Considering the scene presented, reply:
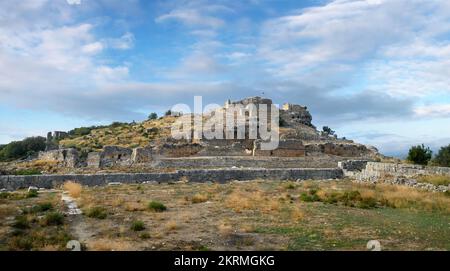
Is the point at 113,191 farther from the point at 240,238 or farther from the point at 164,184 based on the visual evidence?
the point at 240,238

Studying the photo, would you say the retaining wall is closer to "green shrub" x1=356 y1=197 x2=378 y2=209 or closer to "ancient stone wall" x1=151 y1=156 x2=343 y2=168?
"ancient stone wall" x1=151 y1=156 x2=343 y2=168

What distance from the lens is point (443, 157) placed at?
46.7 metres

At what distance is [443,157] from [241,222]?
39908mm

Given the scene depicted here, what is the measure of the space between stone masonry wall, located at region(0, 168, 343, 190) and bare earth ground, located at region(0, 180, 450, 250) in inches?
203

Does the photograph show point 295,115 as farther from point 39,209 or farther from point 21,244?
point 21,244

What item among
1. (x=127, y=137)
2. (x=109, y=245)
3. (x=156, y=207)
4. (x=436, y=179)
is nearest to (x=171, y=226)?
(x=109, y=245)

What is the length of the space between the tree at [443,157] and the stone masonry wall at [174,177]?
17.4m

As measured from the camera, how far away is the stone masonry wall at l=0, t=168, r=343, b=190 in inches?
1046

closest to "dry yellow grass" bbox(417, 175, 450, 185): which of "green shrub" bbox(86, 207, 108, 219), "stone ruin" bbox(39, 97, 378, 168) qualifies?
"stone ruin" bbox(39, 97, 378, 168)

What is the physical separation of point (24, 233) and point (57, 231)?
887mm

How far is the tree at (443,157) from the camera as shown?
44338mm

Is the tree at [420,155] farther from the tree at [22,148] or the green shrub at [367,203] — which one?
the tree at [22,148]
